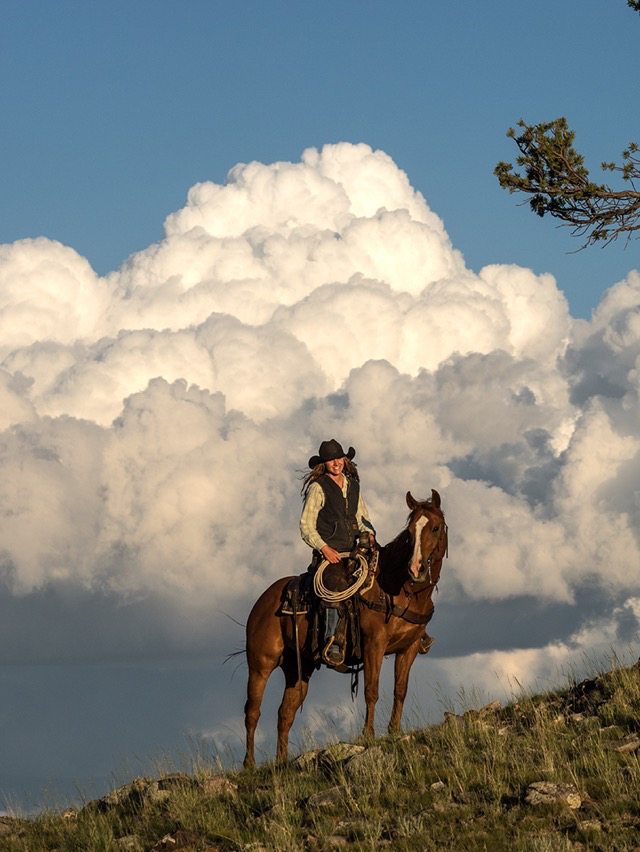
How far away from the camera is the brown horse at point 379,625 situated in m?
16.5

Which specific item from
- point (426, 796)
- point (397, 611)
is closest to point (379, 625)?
point (397, 611)

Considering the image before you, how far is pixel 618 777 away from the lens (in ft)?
41.8

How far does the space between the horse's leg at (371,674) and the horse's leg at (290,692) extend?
1.27 m

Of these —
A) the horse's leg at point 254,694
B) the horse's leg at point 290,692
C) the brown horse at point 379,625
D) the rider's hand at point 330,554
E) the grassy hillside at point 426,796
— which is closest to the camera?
the grassy hillside at point 426,796

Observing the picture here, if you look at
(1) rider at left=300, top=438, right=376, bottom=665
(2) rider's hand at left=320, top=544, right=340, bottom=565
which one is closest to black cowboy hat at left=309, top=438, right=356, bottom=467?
(1) rider at left=300, top=438, right=376, bottom=665

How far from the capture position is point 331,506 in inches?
694

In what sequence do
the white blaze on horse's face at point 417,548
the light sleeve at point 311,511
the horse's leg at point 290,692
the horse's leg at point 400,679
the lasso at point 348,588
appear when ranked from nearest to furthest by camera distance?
the white blaze on horse's face at point 417,548 < the horse's leg at point 400,679 < the lasso at point 348,588 < the light sleeve at point 311,511 < the horse's leg at point 290,692

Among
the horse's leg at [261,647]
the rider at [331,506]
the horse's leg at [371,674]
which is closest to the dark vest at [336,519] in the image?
the rider at [331,506]

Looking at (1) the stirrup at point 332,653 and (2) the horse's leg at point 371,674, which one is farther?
(1) the stirrup at point 332,653

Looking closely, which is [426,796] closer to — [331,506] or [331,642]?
[331,642]

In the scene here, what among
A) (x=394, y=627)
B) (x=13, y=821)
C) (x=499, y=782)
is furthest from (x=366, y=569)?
(x=13, y=821)

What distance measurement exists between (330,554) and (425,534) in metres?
1.66

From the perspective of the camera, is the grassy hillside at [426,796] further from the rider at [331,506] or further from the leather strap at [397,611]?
the rider at [331,506]

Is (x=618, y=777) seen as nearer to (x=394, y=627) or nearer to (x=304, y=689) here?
(x=394, y=627)
